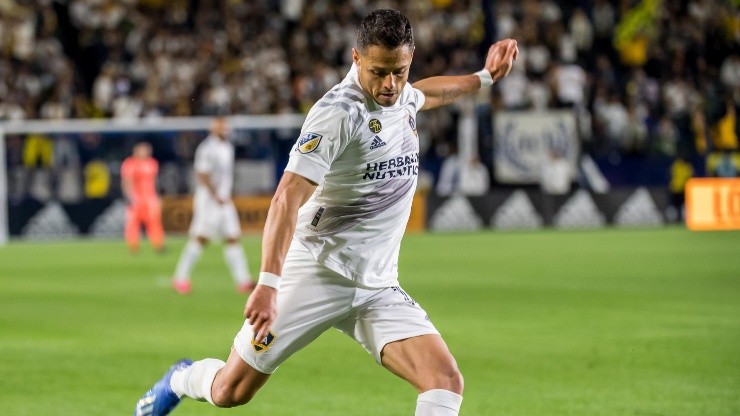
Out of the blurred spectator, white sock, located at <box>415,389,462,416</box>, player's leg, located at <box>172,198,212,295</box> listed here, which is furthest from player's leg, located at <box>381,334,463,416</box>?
the blurred spectator

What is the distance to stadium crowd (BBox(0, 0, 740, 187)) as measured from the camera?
26.7m

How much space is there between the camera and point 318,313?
577cm

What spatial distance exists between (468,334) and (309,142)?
667cm

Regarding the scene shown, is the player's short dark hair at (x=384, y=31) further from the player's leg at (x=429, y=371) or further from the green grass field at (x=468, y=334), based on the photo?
the green grass field at (x=468, y=334)

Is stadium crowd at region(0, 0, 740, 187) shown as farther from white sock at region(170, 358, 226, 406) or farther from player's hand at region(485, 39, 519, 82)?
white sock at region(170, 358, 226, 406)

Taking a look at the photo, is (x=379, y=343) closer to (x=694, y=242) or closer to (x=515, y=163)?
(x=694, y=242)

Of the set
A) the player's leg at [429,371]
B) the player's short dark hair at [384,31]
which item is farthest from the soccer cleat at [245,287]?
the player's short dark hair at [384,31]

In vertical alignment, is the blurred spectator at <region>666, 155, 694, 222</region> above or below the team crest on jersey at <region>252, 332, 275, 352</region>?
below

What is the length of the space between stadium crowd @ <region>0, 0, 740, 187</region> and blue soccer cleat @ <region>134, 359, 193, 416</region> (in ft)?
65.3

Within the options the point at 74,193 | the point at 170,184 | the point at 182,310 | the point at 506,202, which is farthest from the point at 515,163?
the point at 182,310

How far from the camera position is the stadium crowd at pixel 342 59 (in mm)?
26656

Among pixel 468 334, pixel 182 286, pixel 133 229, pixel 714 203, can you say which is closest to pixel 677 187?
pixel 714 203

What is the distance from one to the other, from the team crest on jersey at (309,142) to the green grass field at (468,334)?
9.96 feet

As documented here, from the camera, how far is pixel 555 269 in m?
17.9
